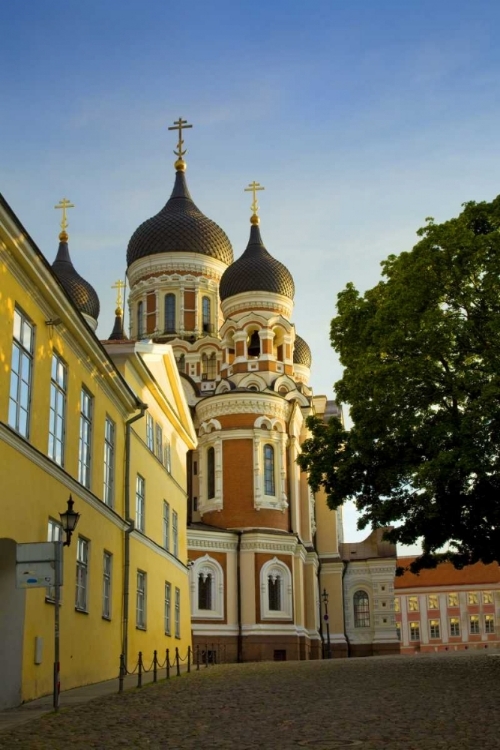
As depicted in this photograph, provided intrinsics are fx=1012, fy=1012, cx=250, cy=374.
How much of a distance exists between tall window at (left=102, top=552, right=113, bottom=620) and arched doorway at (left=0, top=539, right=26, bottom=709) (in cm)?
545

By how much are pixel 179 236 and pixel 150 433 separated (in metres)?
32.7

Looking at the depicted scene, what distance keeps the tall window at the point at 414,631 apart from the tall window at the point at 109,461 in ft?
245

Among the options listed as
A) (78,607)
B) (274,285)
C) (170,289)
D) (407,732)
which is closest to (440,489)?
(78,607)

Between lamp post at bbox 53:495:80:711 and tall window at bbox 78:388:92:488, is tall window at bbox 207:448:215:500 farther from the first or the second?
lamp post at bbox 53:495:80:711

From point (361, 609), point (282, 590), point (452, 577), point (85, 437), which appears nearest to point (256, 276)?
point (282, 590)

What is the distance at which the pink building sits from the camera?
296ft

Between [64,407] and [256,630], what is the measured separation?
29265mm

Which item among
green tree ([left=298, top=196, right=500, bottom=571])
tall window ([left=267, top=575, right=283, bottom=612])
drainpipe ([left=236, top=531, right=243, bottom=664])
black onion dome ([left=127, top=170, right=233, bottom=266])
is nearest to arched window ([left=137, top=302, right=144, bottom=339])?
black onion dome ([left=127, top=170, right=233, bottom=266])

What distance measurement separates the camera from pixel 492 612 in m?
90.0

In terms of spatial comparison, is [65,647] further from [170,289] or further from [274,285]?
[170,289]

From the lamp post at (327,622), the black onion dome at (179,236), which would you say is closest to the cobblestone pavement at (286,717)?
the lamp post at (327,622)

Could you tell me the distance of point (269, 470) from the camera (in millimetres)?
48844

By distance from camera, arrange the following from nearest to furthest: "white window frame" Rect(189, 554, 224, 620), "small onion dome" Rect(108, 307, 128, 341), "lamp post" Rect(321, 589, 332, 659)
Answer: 1. "white window frame" Rect(189, 554, 224, 620)
2. "lamp post" Rect(321, 589, 332, 659)
3. "small onion dome" Rect(108, 307, 128, 341)

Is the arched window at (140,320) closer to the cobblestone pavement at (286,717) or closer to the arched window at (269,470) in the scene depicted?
the arched window at (269,470)
